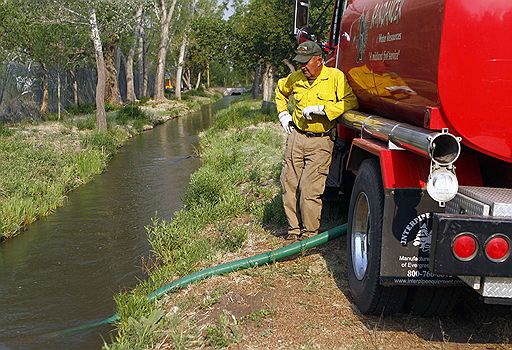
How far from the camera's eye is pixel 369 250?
4199 mm

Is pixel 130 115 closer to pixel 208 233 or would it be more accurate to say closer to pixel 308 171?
pixel 208 233

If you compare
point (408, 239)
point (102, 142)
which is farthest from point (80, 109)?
point (408, 239)

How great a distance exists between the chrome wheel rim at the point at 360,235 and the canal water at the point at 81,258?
8.22 ft

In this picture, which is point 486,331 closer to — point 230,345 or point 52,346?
point 230,345

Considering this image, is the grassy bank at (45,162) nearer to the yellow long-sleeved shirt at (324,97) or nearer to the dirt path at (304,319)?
the dirt path at (304,319)

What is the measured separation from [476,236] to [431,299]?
→ 1.31 meters

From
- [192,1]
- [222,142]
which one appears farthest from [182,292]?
[192,1]

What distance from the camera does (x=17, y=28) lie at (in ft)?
59.7

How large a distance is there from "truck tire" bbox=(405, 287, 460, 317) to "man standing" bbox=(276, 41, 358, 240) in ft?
5.75

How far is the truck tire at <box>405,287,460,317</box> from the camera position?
13.8 feet

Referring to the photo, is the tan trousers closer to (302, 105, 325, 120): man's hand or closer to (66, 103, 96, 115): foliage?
(302, 105, 325, 120): man's hand

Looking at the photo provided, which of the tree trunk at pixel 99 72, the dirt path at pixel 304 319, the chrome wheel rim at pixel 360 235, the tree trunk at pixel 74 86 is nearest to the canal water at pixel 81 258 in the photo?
the dirt path at pixel 304 319

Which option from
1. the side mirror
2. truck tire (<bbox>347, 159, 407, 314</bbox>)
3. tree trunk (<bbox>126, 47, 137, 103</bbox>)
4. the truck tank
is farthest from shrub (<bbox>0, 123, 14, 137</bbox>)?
tree trunk (<bbox>126, 47, 137, 103</bbox>)

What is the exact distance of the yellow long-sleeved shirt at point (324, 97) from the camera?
5.43m
